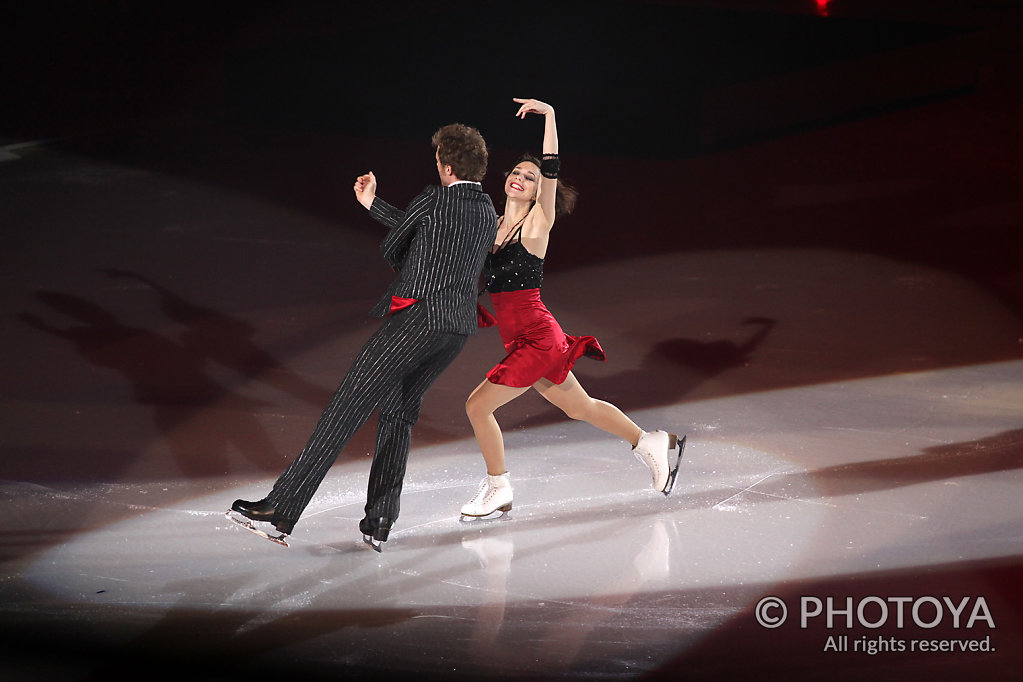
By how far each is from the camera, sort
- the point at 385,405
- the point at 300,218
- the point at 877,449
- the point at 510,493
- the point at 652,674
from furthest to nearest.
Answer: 1. the point at 300,218
2. the point at 877,449
3. the point at 510,493
4. the point at 385,405
5. the point at 652,674

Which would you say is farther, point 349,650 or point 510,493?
point 510,493

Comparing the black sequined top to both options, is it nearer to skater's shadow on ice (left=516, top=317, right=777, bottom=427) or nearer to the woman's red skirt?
the woman's red skirt

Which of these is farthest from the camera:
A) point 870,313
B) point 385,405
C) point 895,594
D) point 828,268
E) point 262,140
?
point 262,140

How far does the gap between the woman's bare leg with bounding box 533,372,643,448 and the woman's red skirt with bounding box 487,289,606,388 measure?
2.9 inches

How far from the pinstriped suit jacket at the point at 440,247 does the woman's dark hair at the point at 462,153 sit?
0.05m

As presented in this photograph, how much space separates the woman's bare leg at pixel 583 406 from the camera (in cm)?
427

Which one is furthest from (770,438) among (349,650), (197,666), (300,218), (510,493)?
(300,218)

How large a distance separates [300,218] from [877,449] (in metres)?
5.70

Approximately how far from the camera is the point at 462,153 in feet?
12.2

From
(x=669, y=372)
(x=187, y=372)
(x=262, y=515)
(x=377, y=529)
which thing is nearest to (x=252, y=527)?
(x=262, y=515)

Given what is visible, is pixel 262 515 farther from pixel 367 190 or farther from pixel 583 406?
pixel 583 406

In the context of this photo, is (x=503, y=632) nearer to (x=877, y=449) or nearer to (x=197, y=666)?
(x=197, y=666)

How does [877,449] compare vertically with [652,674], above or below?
above

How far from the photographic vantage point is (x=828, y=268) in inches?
314
